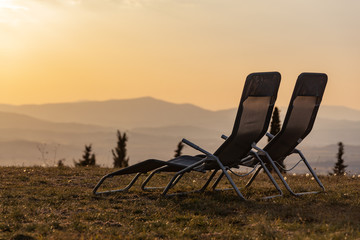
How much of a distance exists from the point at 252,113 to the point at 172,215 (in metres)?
2.07

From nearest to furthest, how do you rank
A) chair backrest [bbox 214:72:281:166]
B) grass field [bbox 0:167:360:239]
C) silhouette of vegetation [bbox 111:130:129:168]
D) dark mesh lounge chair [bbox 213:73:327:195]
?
1. grass field [bbox 0:167:360:239]
2. chair backrest [bbox 214:72:281:166]
3. dark mesh lounge chair [bbox 213:73:327:195]
4. silhouette of vegetation [bbox 111:130:129:168]

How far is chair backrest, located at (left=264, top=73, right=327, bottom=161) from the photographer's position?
26.4 feet

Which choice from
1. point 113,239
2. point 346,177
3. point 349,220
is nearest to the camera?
point 113,239

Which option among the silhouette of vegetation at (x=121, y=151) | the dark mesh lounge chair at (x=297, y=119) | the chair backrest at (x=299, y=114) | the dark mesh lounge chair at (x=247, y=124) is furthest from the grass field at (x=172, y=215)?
the silhouette of vegetation at (x=121, y=151)

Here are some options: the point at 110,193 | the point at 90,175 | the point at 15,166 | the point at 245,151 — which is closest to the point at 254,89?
the point at 245,151

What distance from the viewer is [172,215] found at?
6.48 m

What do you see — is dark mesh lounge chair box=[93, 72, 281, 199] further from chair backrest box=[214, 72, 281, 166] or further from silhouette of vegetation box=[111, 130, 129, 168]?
silhouette of vegetation box=[111, 130, 129, 168]

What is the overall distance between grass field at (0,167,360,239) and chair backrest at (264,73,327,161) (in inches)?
31.6

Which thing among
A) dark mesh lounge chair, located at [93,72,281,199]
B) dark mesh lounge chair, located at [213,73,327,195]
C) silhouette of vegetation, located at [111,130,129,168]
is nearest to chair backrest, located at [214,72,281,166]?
dark mesh lounge chair, located at [93,72,281,199]

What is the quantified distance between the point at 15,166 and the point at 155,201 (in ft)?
22.2

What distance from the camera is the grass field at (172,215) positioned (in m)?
5.45

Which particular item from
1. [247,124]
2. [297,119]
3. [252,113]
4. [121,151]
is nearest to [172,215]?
[247,124]

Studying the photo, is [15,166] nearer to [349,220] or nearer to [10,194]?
[10,194]

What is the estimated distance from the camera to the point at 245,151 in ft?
25.5
